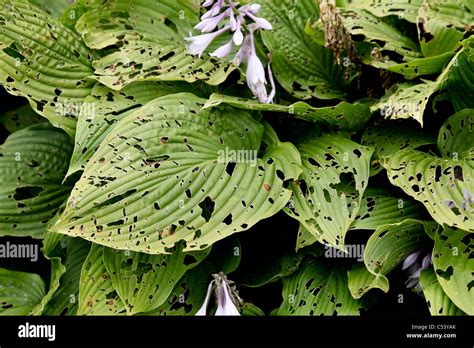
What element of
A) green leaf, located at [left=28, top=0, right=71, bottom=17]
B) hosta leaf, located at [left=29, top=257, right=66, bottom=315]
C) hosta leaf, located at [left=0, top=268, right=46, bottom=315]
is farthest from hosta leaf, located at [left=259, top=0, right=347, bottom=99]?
hosta leaf, located at [left=0, top=268, right=46, bottom=315]

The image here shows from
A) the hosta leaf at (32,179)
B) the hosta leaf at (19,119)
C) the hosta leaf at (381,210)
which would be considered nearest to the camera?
the hosta leaf at (381,210)

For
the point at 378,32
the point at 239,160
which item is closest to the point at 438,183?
the point at 239,160

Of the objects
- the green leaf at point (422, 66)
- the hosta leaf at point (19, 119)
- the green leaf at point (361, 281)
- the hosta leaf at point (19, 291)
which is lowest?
the hosta leaf at point (19, 291)

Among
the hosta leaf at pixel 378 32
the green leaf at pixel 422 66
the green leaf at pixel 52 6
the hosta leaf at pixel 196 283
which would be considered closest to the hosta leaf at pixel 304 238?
the hosta leaf at pixel 196 283

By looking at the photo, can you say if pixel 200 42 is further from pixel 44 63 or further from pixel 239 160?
pixel 44 63

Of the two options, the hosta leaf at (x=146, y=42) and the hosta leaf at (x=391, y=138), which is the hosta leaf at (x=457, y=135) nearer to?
the hosta leaf at (x=391, y=138)

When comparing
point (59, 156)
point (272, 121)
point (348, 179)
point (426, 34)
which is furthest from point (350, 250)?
point (59, 156)

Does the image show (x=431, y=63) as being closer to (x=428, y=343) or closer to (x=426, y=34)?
(x=426, y=34)
